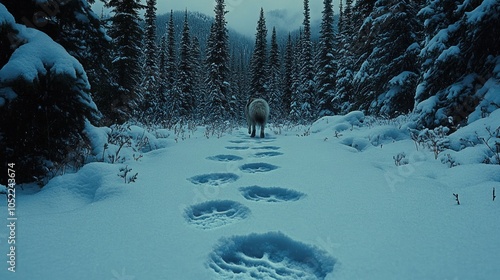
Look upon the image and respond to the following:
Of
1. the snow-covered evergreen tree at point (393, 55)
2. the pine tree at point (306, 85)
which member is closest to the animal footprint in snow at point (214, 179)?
the snow-covered evergreen tree at point (393, 55)

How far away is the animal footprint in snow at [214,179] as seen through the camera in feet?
12.1

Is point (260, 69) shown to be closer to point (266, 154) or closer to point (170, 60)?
point (170, 60)

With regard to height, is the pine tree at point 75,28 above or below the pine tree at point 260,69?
below

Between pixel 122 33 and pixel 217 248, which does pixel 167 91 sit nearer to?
pixel 122 33

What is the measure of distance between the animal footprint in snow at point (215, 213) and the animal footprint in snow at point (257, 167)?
1.62 metres

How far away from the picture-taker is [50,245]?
1812mm

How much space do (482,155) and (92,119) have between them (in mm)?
5478

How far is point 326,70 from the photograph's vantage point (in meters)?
28.9

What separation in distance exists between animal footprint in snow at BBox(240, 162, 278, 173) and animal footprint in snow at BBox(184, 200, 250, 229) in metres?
1.62

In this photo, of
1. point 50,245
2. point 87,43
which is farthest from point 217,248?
point 87,43

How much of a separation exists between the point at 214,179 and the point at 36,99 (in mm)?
2409

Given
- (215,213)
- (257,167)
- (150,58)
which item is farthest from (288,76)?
(215,213)

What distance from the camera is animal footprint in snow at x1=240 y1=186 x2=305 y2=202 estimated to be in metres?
3.08

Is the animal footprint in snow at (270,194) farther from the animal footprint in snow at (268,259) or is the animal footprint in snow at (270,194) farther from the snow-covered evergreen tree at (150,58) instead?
the snow-covered evergreen tree at (150,58)
